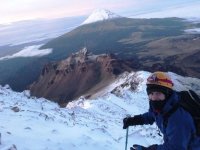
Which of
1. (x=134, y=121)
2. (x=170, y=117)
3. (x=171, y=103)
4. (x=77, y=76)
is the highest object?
(x=171, y=103)

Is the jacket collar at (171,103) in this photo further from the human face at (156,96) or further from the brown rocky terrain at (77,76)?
the brown rocky terrain at (77,76)

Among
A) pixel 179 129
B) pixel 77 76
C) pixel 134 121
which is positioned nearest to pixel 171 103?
pixel 179 129

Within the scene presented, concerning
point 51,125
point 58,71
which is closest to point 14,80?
point 58,71

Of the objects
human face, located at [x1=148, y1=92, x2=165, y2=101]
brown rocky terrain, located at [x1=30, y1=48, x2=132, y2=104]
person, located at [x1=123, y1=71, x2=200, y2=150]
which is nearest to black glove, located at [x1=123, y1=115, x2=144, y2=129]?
person, located at [x1=123, y1=71, x2=200, y2=150]

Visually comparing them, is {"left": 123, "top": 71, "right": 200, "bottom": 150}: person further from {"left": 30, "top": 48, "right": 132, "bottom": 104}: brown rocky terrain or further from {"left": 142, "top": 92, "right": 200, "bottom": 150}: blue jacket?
{"left": 30, "top": 48, "right": 132, "bottom": 104}: brown rocky terrain

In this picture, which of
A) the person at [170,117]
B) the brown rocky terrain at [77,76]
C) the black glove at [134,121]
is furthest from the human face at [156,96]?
the brown rocky terrain at [77,76]

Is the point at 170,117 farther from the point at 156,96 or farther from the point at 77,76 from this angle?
the point at 77,76
